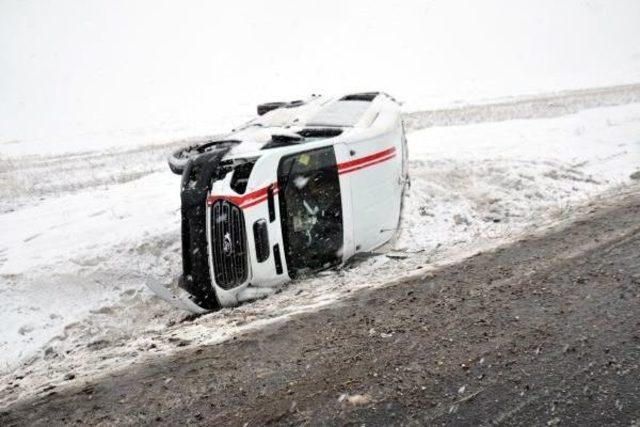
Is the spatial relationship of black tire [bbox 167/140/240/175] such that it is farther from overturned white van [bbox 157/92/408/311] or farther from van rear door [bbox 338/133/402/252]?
van rear door [bbox 338/133/402/252]

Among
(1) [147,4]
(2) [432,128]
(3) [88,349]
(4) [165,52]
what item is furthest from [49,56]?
(3) [88,349]

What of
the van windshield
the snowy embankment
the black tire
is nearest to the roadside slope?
the snowy embankment

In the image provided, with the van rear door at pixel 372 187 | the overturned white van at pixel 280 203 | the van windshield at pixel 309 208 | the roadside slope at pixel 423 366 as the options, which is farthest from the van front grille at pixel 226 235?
the van rear door at pixel 372 187

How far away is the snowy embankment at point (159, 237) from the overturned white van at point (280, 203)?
311mm

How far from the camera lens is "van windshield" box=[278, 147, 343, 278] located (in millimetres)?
5336

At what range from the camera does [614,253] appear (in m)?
5.14

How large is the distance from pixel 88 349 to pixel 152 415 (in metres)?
2.07

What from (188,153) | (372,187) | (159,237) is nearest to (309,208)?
(372,187)

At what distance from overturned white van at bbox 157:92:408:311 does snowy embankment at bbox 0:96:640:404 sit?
1.02ft

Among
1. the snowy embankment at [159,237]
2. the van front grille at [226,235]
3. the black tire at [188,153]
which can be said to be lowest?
the snowy embankment at [159,237]

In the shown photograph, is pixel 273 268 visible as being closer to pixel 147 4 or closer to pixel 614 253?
pixel 614 253

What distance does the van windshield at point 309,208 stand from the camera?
5336 millimetres

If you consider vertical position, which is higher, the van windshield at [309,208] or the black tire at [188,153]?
the black tire at [188,153]

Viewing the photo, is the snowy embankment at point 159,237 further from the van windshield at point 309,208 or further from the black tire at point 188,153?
the black tire at point 188,153
